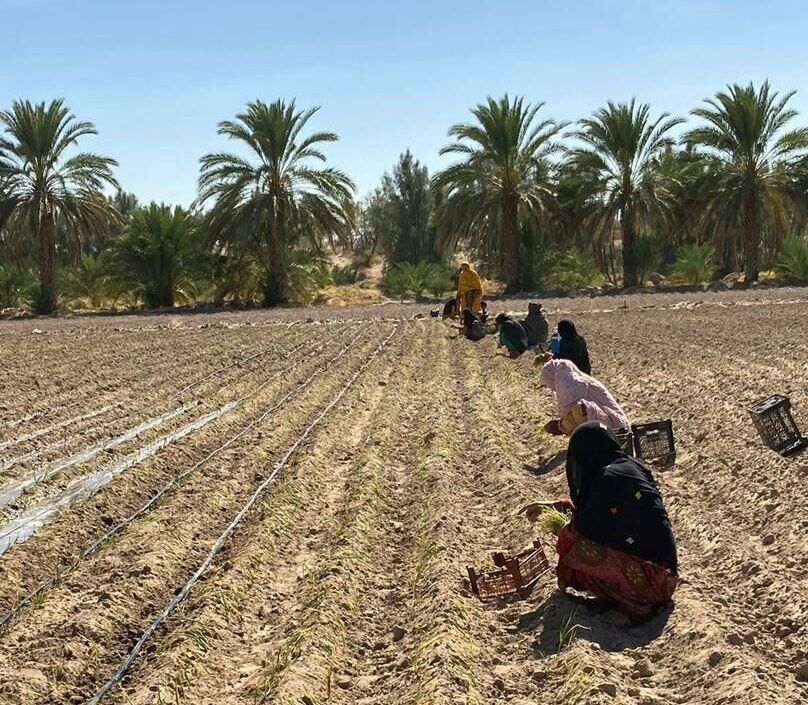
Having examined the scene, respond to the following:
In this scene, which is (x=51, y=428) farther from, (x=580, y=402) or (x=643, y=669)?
(x=643, y=669)

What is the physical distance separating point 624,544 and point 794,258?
27168 millimetres

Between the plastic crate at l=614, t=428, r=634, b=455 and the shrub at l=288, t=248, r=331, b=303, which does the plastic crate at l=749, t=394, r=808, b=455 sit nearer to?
the plastic crate at l=614, t=428, r=634, b=455

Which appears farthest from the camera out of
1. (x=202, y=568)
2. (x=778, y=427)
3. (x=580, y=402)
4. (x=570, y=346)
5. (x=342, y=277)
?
(x=342, y=277)

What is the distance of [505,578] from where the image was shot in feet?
16.1

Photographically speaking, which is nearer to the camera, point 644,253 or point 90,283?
point 644,253

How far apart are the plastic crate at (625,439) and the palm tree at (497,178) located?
22487 mm

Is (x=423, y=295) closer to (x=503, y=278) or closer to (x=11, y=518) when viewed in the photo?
(x=503, y=278)

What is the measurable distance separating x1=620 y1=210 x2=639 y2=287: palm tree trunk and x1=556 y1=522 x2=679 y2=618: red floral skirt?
25.7 metres

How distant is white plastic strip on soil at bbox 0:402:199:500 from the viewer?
7285 mm

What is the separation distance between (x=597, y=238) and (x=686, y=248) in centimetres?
432

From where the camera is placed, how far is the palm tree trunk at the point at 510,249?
29.5 metres

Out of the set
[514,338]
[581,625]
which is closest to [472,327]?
[514,338]

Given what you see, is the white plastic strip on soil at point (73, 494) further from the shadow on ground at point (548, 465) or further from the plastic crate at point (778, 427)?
the plastic crate at point (778, 427)

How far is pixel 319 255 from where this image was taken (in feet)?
107
